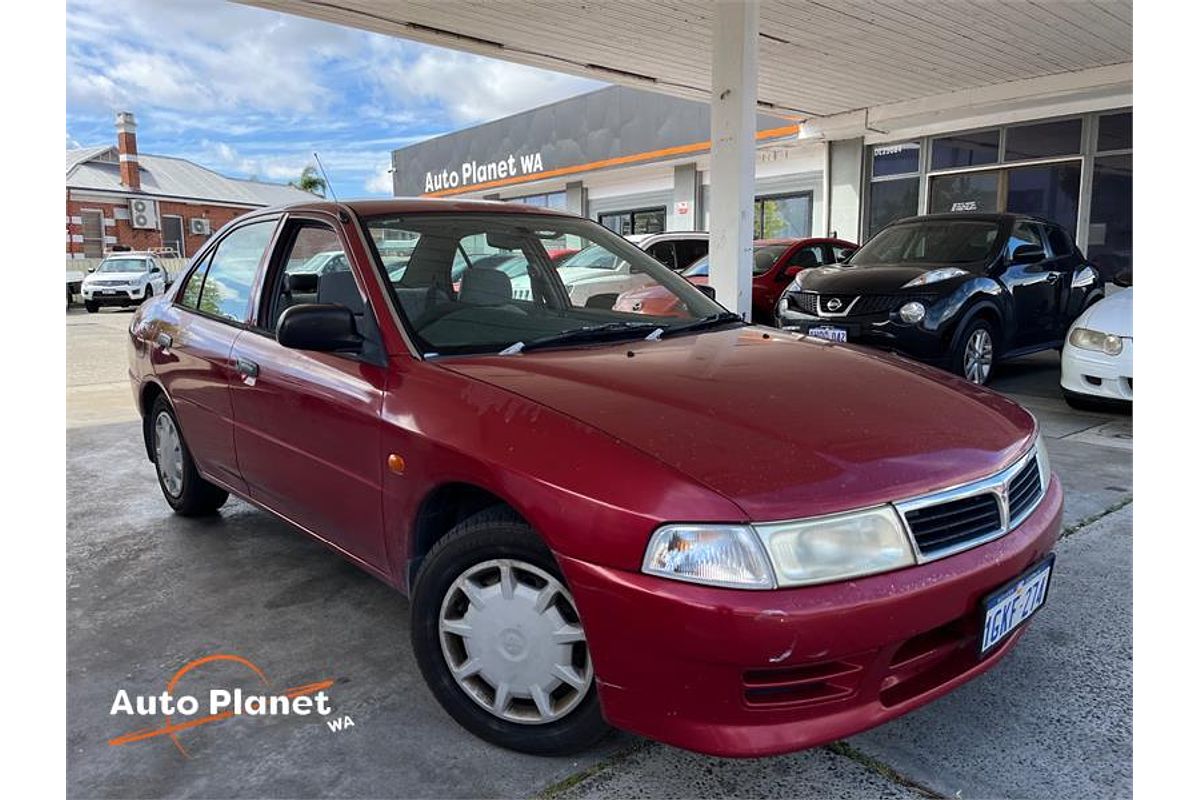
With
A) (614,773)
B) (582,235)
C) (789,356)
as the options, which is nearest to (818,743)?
(614,773)

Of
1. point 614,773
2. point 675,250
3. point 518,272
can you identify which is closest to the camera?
point 614,773

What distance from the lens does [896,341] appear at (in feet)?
22.5

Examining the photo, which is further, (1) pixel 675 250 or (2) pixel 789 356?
(1) pixel 675 250

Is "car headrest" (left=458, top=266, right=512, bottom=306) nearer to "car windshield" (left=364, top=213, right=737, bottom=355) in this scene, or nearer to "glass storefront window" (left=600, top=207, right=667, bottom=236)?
"car windshield" (left=364, top=213, right=737, bottom=355)

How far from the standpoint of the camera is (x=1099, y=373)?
6.09 m

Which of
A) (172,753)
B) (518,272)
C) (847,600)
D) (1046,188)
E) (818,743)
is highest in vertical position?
(1046,188)

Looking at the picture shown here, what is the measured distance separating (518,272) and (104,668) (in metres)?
2.01

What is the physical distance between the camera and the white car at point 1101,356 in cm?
598

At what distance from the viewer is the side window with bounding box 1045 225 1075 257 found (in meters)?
8.04

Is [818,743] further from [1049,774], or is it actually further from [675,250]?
[675,250]

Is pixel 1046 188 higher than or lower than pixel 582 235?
higher

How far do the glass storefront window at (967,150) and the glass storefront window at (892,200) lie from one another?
20.2 inches

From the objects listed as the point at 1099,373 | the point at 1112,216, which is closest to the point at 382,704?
the point at 1099,373

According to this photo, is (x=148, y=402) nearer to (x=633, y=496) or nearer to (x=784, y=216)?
(x=633, y=496)
